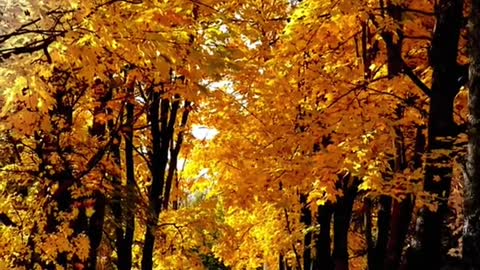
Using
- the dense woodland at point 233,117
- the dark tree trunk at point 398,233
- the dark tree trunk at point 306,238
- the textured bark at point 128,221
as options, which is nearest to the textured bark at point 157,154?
the dense woodland at point 233,117

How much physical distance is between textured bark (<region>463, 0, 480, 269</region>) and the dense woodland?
1cm

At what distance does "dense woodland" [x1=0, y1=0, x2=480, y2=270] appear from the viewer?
15.9 ft

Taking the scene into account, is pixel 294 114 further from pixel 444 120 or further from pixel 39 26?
pixel 39 26

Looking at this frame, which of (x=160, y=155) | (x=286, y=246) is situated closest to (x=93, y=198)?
(x=160, y=155)

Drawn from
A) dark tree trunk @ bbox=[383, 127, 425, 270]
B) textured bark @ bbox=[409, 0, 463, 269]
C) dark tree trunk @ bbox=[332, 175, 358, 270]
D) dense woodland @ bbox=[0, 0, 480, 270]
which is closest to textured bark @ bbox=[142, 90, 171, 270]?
dense woodland @ bbox=[0, 0, 480, 270]

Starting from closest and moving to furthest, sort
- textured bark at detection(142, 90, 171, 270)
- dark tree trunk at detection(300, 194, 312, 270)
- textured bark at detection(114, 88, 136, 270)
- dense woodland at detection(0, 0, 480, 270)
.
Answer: dense woodland at detection(0, 0, 480, 270) < textured bark at detection(114, 88, 136, 270) < textured bark at detection(142, 90, 171, 270) < dark tree trunk at detection(300, 194, 312, 270)

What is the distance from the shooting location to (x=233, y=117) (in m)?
13.0

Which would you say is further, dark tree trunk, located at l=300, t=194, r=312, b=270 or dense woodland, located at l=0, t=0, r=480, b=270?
dark tree trunk, located at l=300, t=194, r=312, b=270

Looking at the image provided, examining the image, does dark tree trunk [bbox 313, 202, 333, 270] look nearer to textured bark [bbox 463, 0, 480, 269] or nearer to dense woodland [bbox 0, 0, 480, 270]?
dense woodland [bbox 0, 0, 480, 270]

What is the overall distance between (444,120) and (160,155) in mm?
6420

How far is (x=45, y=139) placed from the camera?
9.78 meters

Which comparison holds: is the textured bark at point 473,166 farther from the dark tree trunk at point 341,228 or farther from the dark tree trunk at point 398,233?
the dark tree trunk at point 341,228

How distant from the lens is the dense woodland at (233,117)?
15.9ft

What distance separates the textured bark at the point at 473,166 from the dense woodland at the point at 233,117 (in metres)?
0.01
